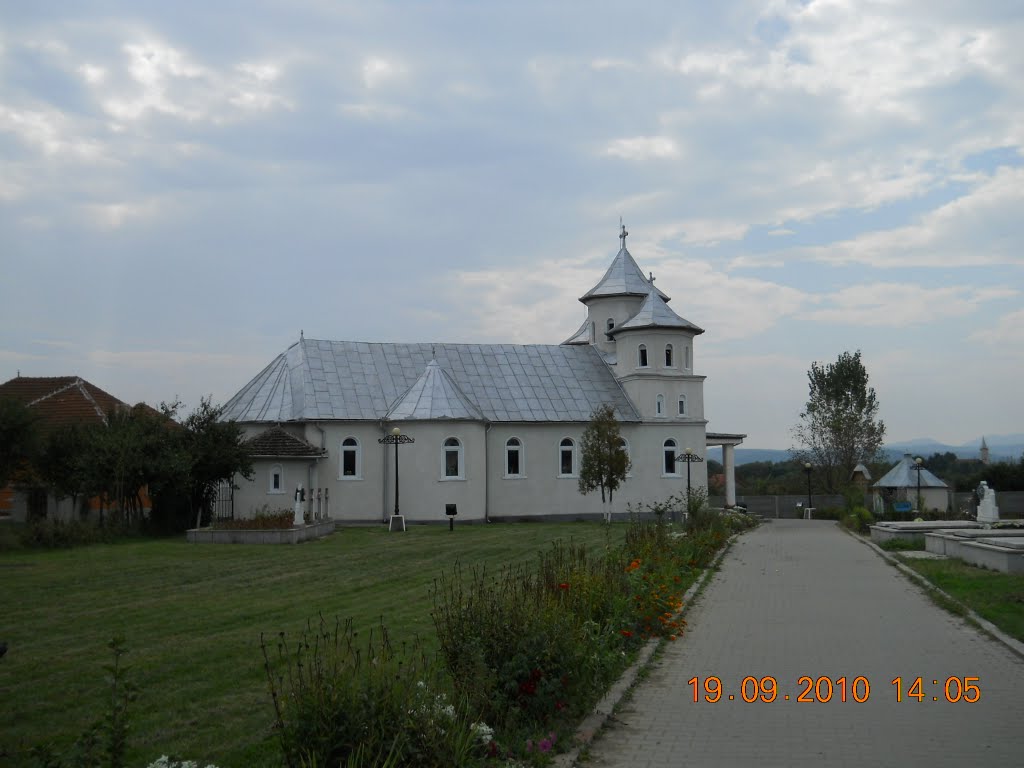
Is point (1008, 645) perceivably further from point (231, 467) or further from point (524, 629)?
point (231, 467)

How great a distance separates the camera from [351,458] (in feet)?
127

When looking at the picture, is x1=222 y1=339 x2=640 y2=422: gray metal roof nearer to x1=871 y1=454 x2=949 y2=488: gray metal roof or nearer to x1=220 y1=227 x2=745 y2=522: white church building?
x1=220 y1=227 x2=745 y2=522: white church building

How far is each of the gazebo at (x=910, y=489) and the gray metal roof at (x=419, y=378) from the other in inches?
559

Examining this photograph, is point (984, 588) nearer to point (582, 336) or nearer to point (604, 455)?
point (604, 455)

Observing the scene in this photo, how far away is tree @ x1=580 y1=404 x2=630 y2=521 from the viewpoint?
38.6 m

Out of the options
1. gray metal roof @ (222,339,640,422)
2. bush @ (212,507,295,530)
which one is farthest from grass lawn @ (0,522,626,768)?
gray metal roof @ (222,339,640,422)

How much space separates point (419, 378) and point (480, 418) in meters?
3.36

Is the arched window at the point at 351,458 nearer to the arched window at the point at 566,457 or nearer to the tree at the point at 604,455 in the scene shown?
the arched window at the point at 566,457

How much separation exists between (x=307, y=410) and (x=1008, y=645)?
99.2ft

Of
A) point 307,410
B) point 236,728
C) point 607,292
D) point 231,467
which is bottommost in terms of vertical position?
point 236,728

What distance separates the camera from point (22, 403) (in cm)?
2725

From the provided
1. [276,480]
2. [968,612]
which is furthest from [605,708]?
[276,480]

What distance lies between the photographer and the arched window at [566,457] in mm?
42219

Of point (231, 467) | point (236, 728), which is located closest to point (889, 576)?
point (236, 728)
